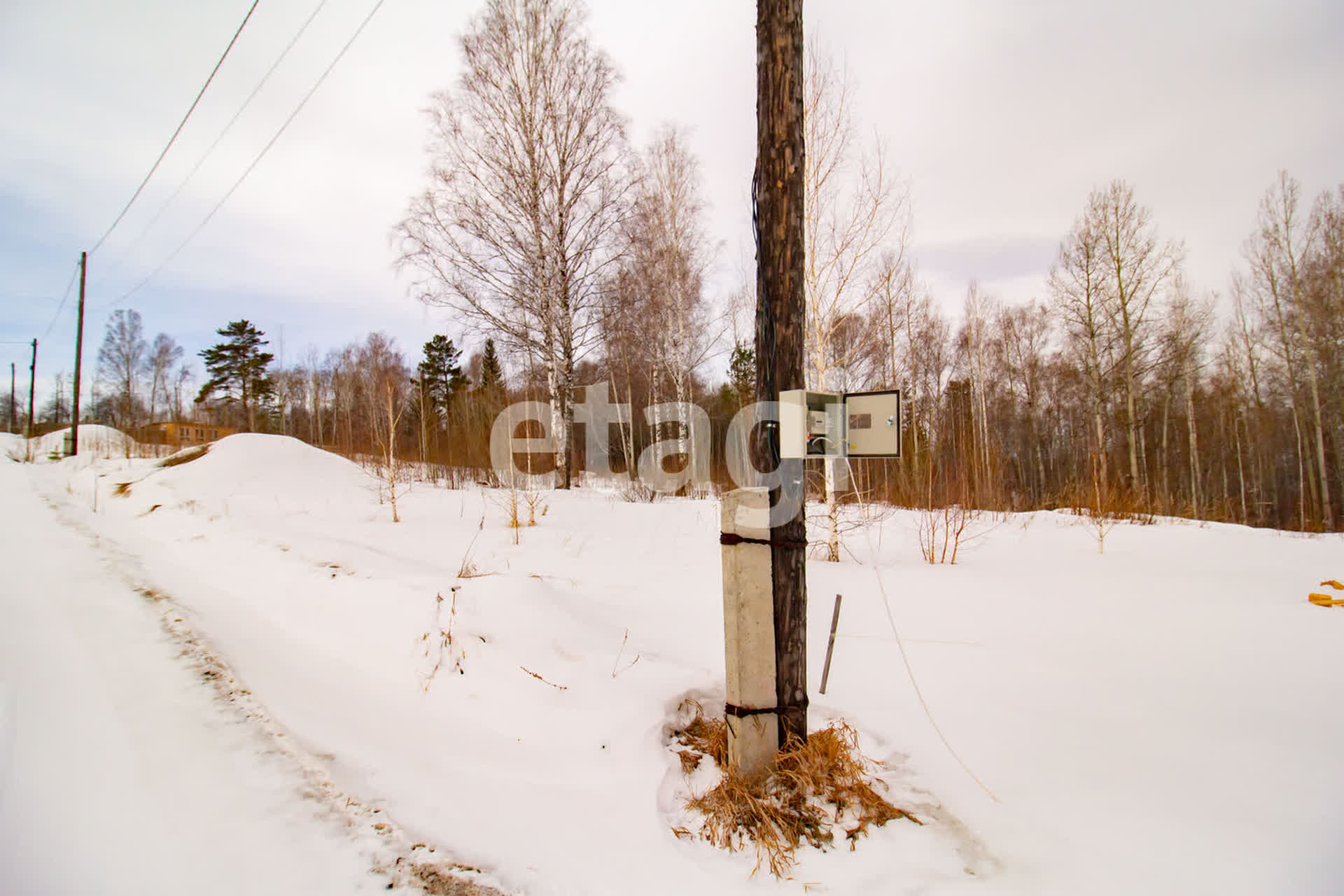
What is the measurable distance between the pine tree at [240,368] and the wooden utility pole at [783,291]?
1861 inches

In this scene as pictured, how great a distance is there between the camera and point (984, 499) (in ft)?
26.2

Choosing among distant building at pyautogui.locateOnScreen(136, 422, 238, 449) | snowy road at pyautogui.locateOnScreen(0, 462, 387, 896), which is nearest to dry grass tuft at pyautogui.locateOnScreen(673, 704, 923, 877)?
snowy road at pyautogui.locateOnScreen(0, 462, 387, 896)

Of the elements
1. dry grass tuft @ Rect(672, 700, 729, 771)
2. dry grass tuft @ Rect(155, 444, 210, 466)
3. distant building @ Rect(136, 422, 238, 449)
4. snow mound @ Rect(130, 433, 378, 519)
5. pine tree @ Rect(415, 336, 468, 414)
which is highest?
pine tree @ Rect(415, 336, 468, 414)

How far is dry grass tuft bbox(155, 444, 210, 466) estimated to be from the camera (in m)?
11.3

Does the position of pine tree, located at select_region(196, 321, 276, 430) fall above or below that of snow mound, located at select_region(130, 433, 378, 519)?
above

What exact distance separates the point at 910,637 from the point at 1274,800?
1.97m

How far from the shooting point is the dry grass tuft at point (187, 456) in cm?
1130

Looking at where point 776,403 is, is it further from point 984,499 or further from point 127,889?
point 984,499

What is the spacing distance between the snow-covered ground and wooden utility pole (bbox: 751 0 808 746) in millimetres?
611

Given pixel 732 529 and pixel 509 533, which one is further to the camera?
pixel 509 533

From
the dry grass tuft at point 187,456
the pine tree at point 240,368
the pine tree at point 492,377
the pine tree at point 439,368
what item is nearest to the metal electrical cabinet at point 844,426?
the pine tree at point 492,377

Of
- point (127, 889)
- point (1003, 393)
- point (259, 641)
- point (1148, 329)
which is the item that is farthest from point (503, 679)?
point (1003, 393)

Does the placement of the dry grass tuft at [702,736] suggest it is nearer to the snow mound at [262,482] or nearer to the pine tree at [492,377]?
the snow mound at [262,482]

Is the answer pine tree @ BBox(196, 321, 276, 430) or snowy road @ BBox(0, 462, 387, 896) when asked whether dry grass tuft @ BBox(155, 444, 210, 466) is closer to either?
snowy road @ BBox(0, 462, 387, 896)
